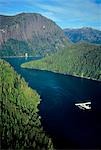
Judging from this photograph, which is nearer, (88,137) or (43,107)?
(88,137)

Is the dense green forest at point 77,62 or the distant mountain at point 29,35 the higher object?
the distant mountain at point 29,35

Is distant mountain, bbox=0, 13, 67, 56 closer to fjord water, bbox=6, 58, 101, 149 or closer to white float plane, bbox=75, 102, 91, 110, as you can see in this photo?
fjord water, bbox=6, 58, 101, 149

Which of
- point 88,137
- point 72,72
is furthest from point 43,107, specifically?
point 72,72

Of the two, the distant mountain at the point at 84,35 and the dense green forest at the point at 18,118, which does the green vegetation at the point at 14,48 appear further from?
the dense green forest at the point at 18,118

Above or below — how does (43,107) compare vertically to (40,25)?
below

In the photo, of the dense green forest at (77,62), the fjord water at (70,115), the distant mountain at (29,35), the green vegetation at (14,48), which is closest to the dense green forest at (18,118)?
the fjord water at (70,115)

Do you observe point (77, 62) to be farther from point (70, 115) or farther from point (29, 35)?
point (29, 35)

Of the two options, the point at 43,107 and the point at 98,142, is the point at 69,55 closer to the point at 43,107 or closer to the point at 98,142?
the point at 43,107
